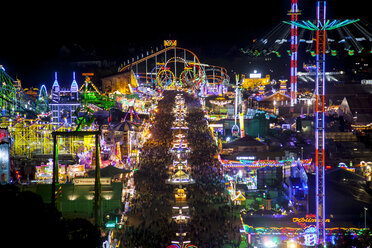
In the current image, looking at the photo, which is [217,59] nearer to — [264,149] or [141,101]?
[141,101]

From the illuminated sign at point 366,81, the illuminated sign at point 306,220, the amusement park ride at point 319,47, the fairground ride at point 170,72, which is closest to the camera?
the amusement park ride at point 319,47

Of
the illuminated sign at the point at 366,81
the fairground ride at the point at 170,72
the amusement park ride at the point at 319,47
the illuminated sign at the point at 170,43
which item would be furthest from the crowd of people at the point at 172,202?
the illuminated sign at the point at 170,43

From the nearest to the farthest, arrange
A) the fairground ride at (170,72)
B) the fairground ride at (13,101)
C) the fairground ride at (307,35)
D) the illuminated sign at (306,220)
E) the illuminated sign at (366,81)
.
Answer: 1. the illuminated sign at (306,220)
2. the fairground ride at (307,35)
3. the fairground ride at (13,101)
4. the illuminated sign at (366,81)
5. the fairground ride at (170,72)

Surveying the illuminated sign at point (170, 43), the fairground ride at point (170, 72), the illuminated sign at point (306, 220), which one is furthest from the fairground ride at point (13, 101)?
the illuminated sign at point (170, 43)

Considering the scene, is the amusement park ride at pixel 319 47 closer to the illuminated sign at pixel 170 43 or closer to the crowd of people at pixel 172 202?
the crowd of people at pixel 172 202

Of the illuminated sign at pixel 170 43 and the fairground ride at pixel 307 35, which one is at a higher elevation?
the illuminated sign at pixel 170 43

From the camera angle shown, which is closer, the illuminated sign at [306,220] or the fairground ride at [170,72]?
the illuminated sign at [306,220]

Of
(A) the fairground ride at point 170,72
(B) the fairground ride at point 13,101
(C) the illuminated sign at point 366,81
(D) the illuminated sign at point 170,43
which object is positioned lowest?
(B) the fairground ride at point 13,101
